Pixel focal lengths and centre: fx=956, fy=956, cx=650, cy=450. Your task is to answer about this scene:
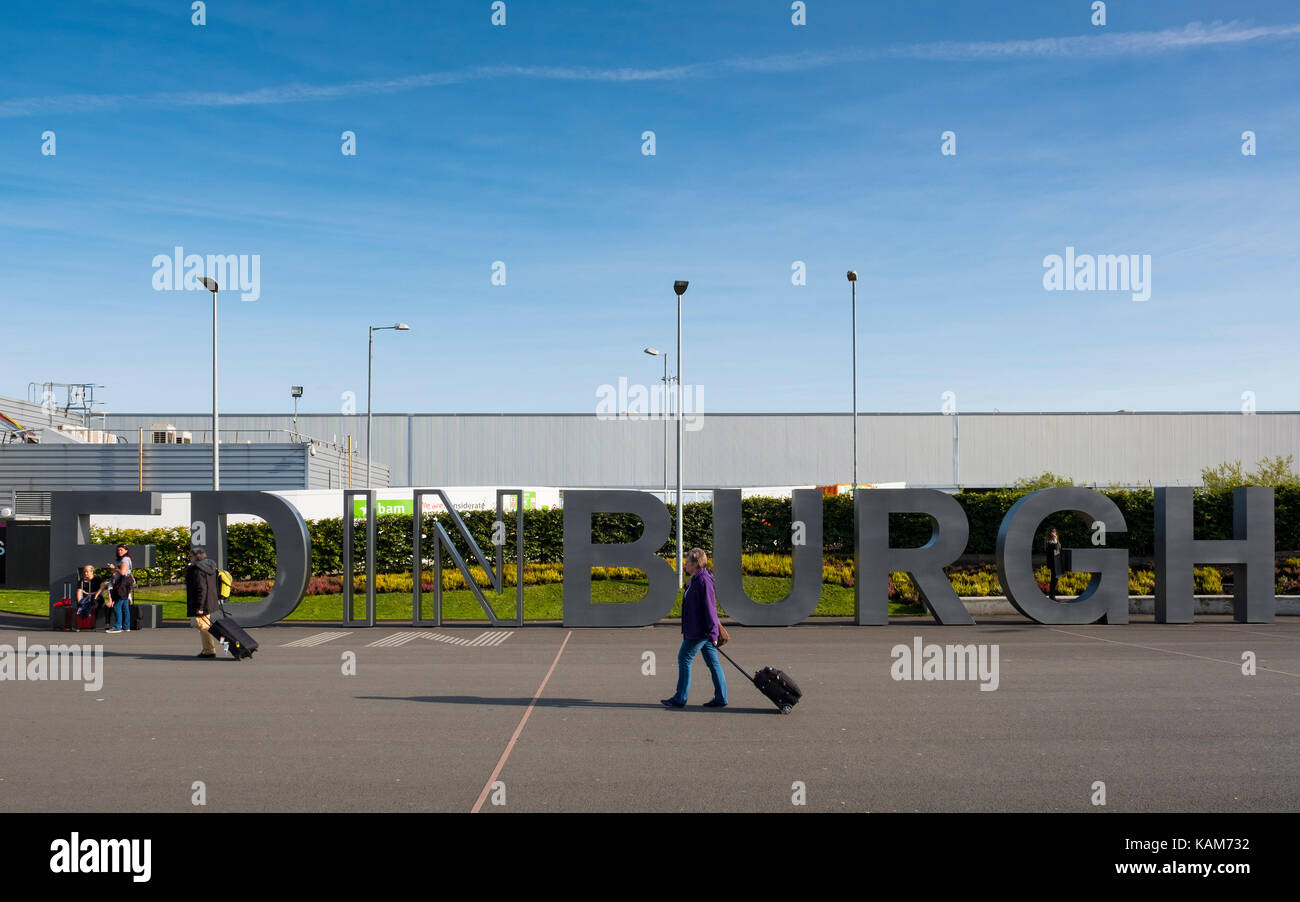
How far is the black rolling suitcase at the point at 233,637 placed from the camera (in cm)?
1372

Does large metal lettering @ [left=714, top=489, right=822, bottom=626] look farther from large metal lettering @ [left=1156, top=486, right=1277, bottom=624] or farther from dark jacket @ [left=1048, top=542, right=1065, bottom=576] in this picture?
large metal lettering @ [left=1156, top=486, right=1277, bottom=624]

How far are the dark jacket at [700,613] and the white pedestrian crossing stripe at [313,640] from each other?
805 cm

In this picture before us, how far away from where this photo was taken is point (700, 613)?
10.3m

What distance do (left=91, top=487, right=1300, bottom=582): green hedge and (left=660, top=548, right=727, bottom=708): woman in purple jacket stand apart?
15.0 metres

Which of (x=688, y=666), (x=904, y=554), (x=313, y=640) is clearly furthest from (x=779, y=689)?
(x=313, y=640)

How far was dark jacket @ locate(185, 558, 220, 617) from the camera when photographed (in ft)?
45.1

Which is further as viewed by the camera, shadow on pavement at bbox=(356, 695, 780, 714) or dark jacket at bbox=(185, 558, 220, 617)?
dark jacket at bbox=(185, 558, 220, 617)

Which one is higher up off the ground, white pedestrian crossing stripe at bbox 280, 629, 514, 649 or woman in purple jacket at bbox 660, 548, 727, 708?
woman in purple jacket at bbox 660, 548, 727, 708

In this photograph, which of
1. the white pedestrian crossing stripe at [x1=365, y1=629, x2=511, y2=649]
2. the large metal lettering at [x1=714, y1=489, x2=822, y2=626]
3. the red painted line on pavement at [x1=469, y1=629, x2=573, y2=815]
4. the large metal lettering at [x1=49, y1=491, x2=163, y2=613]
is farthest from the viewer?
the large metal lettering at [x1=49, y1=491, x2=163, y2=613]

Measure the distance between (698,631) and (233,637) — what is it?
7.39 meters

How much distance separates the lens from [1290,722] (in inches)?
368

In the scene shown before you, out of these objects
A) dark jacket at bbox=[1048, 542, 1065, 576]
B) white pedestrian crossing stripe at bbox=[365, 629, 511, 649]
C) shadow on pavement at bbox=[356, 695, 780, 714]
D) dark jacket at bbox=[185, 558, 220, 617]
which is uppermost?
dark jacket at bbox=[185, 558, 220, 617]

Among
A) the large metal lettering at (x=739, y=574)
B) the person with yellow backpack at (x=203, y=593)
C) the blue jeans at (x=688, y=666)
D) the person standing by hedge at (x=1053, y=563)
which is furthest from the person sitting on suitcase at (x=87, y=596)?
the person standing by hedge at (x=1053, y=563)

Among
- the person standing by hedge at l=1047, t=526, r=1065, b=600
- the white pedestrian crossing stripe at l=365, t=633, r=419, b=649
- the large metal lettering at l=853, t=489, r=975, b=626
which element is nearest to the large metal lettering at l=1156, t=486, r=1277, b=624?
the person standing by hedge at l=1047, t=526, r=1065, b=600
